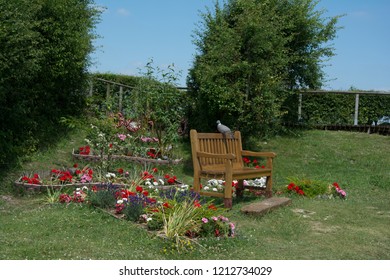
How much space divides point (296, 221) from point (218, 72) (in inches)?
245

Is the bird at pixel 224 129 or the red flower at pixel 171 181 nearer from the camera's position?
the bird at pixel 224 129

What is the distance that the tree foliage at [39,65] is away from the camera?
32.6 ft

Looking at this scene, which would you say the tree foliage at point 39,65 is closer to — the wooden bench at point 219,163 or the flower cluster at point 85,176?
the flower cluster at point 85,176

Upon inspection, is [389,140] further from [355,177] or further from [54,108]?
[54,108]

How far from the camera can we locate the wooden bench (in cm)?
770

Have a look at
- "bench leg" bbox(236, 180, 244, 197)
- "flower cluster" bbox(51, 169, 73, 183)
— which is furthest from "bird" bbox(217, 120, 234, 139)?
"flower cluster" bbox(51, 169, 73, 183)

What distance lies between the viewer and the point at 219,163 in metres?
8.60

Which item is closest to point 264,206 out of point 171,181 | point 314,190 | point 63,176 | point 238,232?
point 238,232

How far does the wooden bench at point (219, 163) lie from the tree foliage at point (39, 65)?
3.96 m

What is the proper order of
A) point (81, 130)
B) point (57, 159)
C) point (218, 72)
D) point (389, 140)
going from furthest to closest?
point (389, 140), point (81, 130), point (218, 72), point (57, 159)

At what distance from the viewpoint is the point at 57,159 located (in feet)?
37.4

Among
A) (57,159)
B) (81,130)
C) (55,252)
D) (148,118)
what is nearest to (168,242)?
(55,252)

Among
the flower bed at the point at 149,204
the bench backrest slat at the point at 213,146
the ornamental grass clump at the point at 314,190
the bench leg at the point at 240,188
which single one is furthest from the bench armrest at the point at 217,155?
the ornamental grass clump at the point at 314,190

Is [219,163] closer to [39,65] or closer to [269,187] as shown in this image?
[269,187]
